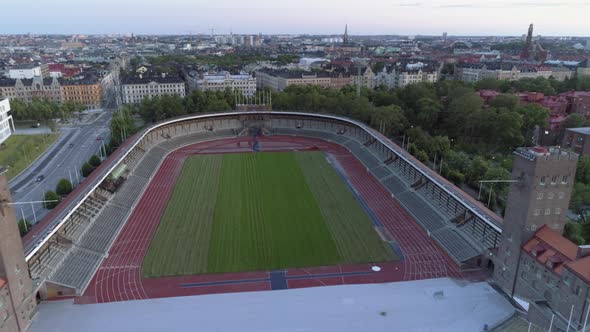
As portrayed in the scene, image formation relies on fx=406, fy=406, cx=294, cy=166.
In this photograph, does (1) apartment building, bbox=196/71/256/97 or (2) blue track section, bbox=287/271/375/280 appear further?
(1) apartment building, bbox=196/71/256/97

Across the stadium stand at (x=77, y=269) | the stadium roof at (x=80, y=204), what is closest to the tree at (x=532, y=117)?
the stadium roof at (x=80, y=204)

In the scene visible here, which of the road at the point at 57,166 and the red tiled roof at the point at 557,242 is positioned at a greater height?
the red tiled roof at the point at 557,242

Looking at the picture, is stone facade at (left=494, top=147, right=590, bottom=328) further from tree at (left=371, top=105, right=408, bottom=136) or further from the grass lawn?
the grass lawn

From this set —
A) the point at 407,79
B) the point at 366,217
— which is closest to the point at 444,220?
the point at 366,217

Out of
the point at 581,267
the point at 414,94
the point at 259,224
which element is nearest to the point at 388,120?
the point at 414,94

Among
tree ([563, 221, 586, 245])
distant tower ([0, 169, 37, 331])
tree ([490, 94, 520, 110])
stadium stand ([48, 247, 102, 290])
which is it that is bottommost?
stadium stand ([48, 247, 102, 290])

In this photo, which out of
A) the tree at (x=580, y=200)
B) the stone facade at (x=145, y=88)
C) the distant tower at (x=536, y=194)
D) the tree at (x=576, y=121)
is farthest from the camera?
the stone facade at (x=145, y=88)

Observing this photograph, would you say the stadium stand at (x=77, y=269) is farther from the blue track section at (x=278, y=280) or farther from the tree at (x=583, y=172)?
the tree at (x=583, y=172)

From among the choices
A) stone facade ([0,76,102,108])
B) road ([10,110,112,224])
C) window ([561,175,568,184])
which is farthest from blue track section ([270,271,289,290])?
stone facade ([0,76,102,108])
